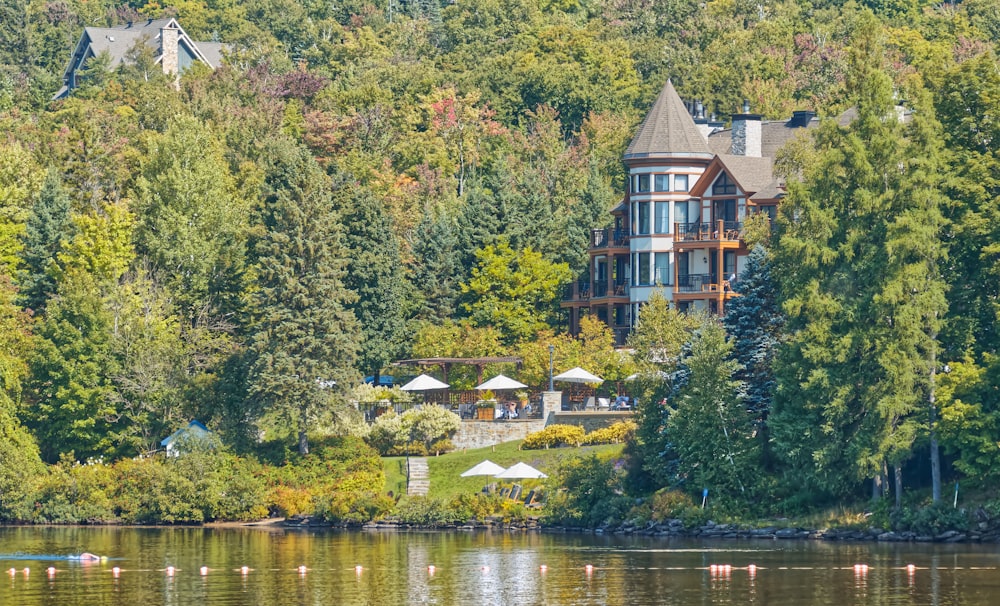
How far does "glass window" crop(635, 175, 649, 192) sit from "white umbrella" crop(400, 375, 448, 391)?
1643 centimetres

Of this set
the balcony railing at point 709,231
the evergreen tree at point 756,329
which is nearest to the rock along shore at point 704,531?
the evergreen tree at point 756,329

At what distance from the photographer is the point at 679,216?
99625 millimetres

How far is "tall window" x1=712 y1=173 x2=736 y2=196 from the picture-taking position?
→ 97.3 metres

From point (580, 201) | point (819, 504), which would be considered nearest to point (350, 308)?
point (580, 201)

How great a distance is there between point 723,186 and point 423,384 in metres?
19.6

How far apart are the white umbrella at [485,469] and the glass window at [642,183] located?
2473cm

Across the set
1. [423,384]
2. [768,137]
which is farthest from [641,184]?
[423,384]

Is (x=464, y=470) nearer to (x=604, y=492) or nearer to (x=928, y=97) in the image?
(x=604, y=492)

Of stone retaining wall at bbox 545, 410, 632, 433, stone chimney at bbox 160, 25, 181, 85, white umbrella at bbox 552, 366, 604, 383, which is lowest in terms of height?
stone retaining wall at bbox 545, 410, 632, 433

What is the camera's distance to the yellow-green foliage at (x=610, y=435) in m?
83.5

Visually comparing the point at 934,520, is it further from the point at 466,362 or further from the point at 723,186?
the point at 723,186

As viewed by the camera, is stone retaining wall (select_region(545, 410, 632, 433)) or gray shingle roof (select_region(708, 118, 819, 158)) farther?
gray shingle roof (select_region(708, 118, 819, 158))

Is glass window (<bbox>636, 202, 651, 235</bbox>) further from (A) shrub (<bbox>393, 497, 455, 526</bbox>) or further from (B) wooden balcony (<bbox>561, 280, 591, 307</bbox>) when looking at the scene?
(A) shrub (<bbox>393, 497, 455, 526</bbox>)

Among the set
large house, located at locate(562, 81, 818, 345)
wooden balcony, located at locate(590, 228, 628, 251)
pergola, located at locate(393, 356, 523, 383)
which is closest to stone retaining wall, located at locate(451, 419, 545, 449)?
pergola, located at locate(393, 356, 523, 383)
